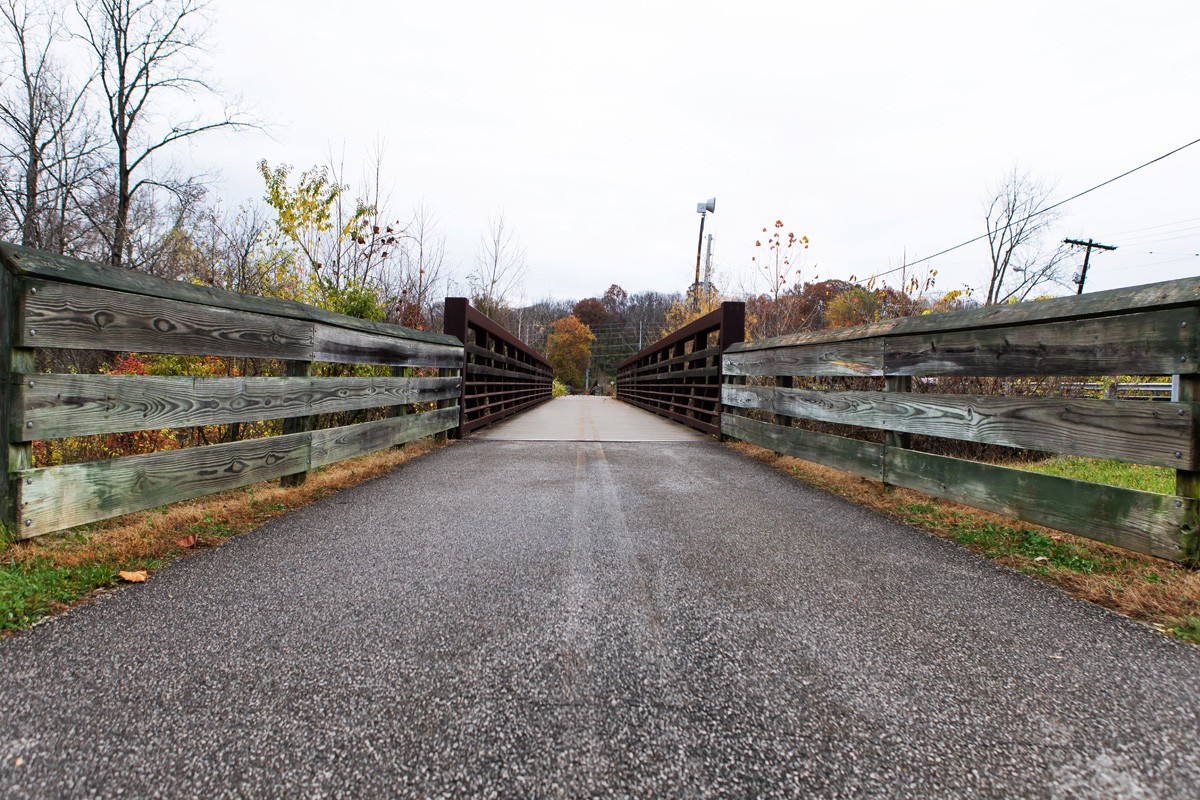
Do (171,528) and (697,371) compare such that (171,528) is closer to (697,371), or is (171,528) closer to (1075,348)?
(1075,348)

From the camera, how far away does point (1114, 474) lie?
4777 mm

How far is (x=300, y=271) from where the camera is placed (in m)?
7.05

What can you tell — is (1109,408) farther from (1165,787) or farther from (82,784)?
(82,784)

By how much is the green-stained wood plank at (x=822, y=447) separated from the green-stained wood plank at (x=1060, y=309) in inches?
32.2

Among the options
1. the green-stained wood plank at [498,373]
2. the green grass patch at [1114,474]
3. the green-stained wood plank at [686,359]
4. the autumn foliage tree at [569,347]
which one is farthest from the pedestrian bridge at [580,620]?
the autumn foliage tree at [569,347]

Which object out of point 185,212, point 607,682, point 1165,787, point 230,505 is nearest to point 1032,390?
point 1165,787

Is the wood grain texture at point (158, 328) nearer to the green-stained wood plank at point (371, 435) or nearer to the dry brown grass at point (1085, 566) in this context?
the green-stained wood plank at point (371, 435)

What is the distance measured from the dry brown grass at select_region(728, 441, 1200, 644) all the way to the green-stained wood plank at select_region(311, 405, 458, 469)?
12.3 feet

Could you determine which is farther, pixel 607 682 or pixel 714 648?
pixel 714 648

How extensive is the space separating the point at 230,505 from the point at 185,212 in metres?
12.9

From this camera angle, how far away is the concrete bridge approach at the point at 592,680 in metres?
1.11

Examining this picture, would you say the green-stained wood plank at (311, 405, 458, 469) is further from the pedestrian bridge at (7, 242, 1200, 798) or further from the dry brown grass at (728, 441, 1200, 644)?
the dry brown grass at (728, 441, 1200, 644)

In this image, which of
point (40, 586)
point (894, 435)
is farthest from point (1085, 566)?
point (40, 586)

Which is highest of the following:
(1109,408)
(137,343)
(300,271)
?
(300,271)
